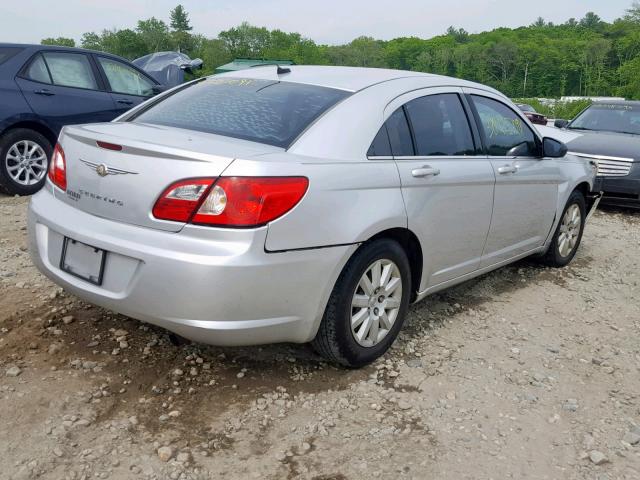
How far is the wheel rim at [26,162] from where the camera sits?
6863 millimetres

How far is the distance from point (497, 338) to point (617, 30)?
117m

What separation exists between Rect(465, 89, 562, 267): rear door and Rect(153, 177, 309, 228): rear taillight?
6.44 ft

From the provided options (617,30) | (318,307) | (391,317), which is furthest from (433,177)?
(617,30)

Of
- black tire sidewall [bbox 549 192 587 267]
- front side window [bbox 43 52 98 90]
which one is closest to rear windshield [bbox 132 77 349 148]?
black tire sidewall [bbox 549 192 587 267]

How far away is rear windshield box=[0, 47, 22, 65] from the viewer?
693 cm

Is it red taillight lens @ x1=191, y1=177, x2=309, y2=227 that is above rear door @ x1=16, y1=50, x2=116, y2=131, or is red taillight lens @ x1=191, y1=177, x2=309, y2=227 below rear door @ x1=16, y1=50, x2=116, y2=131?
below

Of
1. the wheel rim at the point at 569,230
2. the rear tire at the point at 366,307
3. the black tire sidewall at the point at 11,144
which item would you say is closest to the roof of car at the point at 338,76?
the rear tire at the point at 366,307

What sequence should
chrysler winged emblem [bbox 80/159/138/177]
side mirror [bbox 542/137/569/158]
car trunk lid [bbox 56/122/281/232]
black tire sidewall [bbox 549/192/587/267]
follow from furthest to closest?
1. black tire sidewall [bbox 549/192/587/267]
2. side mirror [bbox 542/137/569/158]
3. chrysler winged emblem [bbox 80/159/138/177]
4. car trunk lid [bbox 56/122/281/232]

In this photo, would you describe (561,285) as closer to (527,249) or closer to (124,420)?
(527,249)

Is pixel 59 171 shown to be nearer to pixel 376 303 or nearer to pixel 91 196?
pixel 91 196

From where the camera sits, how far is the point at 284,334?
2889mm

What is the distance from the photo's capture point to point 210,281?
2602mm

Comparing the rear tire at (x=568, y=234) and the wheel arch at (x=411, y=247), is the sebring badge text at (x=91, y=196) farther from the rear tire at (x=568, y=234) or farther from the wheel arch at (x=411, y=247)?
the rear tire at (x=568, y=234)

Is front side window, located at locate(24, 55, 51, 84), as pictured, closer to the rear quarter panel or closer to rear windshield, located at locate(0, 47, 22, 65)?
rear windshield, located at locate(0, 47, 22, 65)
